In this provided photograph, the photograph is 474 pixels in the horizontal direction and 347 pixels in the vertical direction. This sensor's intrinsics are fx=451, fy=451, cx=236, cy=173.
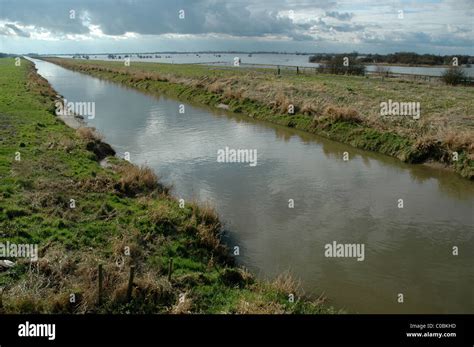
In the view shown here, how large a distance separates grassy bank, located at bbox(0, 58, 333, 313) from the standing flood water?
128 cm

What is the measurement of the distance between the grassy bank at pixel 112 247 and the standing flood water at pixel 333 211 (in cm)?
128

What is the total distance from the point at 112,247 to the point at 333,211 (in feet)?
26.9

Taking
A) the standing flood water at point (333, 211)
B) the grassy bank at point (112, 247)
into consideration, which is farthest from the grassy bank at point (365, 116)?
the grassy bank at point (112, 247)

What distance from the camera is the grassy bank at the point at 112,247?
914 centimetres

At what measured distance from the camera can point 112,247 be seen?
11.2 m

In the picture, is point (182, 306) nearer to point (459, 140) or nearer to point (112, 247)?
point (112, 247)

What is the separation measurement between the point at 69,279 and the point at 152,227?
3.38m

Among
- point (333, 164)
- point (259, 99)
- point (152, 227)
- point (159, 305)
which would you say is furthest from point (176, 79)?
point (159, 305)

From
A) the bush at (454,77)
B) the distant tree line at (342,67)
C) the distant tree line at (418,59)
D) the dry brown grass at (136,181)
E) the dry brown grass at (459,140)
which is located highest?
the distant tree line at (418,59)

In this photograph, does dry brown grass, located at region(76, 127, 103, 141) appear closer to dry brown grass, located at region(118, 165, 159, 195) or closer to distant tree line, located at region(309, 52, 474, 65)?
dry brown grass, located at region(118, 165, 159, 195)

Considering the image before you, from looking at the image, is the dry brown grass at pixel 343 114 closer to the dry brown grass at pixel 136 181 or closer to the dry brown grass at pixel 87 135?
the dry brown grass at pixel 87 135
